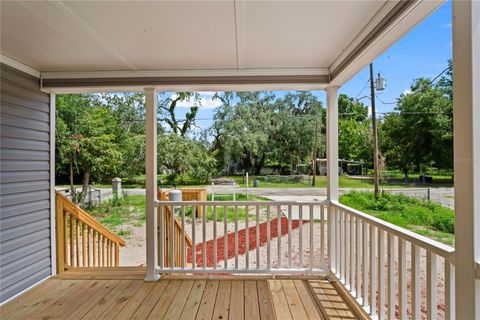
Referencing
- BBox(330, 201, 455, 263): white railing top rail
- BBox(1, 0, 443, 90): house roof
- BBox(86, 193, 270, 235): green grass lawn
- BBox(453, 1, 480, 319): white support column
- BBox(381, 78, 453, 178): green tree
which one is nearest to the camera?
BBox(453, 1, 480, 319): white support column

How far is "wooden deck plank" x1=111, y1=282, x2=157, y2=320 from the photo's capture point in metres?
2.35

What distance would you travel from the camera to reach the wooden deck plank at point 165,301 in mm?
2359

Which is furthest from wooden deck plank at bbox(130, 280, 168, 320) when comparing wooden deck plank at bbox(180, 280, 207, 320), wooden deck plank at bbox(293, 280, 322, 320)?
wooden deck plank at bbox(293, 280, 322, 320)

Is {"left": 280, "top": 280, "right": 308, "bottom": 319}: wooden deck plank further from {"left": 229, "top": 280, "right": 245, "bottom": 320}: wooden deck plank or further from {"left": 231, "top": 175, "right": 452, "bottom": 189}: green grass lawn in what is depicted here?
{"left": 231, "top": 175, "right": 452, "bottom": 189}: green grass lawn

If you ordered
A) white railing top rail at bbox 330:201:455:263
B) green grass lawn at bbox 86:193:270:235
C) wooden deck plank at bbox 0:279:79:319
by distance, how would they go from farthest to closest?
green grass lawn at bbox 86:193:270:235, wooden deck plank at bbox 0:279:79:319, white railing top rail at bbox 330:201:455:263

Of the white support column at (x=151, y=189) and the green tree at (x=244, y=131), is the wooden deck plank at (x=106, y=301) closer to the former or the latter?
the white support column at (x=151, y=189)

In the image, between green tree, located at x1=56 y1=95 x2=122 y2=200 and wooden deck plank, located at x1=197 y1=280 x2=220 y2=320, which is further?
green tree, located at x1=56 y1=95 x2=122 y2=200

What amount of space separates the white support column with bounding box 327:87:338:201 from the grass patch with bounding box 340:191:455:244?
0.33 m

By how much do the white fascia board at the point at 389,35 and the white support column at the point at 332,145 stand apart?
37cm

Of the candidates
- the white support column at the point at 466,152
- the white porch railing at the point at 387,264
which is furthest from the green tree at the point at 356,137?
the white support column at the point at 466,152

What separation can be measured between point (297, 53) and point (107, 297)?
299 cm

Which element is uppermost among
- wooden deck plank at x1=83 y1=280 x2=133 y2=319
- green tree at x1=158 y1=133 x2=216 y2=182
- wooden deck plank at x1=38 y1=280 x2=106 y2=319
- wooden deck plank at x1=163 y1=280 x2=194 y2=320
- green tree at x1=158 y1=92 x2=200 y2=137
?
green tree at x1=158 y1=92 x2=200 y2=137

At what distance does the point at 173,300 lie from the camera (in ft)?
8.55

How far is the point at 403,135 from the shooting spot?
281cm
